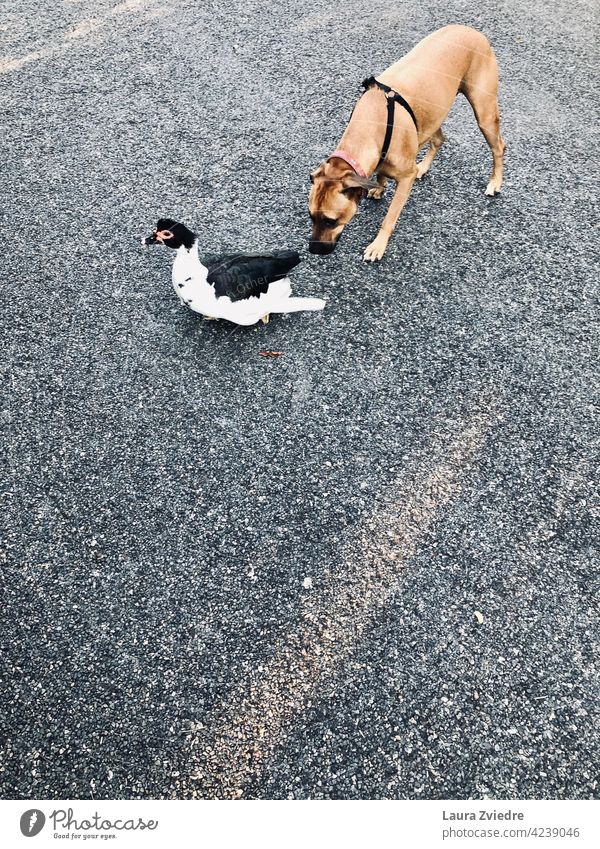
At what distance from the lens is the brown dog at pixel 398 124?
334 cm

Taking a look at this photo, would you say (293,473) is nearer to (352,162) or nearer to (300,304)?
(300,304)

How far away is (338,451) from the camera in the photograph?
3.17 m

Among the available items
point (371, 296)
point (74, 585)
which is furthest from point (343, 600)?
point (371, 296)

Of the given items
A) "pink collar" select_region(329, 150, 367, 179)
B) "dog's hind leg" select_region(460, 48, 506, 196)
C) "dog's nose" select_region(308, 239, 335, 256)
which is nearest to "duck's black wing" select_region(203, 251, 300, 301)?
"dog's nose" select_region(308, 239, 335, 256)

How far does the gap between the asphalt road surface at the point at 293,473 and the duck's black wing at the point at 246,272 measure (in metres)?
0.32

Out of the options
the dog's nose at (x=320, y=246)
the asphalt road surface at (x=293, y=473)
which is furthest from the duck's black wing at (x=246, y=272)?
the asphalt road surface at (x=293, y=473)

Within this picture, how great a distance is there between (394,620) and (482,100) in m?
3.03

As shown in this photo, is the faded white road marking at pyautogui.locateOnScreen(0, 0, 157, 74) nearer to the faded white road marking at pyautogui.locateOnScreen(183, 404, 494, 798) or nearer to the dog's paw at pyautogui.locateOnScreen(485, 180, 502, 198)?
the dog's paw at pyautogui.locateOnScreen(485, 180, 502, 198)

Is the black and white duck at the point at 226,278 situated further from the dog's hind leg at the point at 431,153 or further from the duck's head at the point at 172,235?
the dog's hind leg at the point at 431,153

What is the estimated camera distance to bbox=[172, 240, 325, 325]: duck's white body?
3.30 metres

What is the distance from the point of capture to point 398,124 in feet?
11.5

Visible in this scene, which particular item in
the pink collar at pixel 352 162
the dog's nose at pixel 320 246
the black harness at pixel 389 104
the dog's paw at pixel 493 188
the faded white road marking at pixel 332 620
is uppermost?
the black harness at pixel 389 104

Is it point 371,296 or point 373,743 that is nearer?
point 373,743

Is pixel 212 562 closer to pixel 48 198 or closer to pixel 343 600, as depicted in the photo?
pixel 343 600
